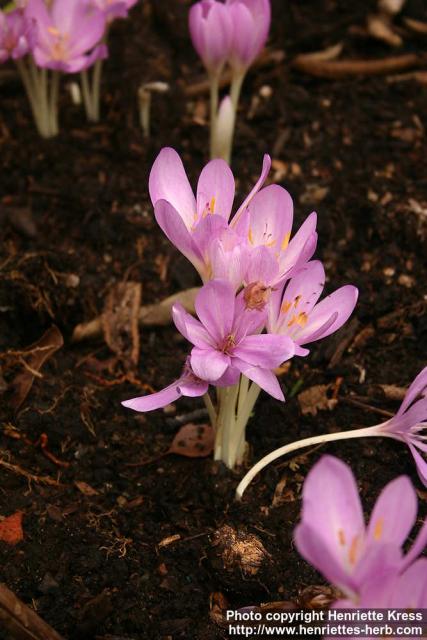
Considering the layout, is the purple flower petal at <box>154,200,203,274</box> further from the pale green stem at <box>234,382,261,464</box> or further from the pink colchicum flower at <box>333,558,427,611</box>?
the pink colchicum flower at <box>333,558,427,611</box>

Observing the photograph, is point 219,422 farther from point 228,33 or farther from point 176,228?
point 228,33

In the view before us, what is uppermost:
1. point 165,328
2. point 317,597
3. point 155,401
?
point 155,401

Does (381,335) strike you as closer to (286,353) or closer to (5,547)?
(286,353)

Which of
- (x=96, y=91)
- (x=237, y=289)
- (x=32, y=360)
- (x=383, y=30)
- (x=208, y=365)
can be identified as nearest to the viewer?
(x=208, y=365)

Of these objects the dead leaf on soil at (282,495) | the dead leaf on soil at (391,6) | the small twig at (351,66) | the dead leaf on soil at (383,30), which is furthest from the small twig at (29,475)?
the dead leaf on soil at (391,6)

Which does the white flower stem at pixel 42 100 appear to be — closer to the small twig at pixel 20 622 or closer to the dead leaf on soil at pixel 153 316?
the dead leaf on soil at pixel 153 316

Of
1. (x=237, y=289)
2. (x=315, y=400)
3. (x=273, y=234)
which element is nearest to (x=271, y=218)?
(x=273, y=234)

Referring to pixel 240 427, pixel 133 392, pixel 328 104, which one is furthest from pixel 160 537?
pixel 328 104

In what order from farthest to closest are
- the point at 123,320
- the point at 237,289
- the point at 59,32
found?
the point at 59,32 → the point at 123,320 → the point at 237,289
